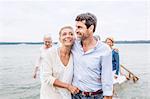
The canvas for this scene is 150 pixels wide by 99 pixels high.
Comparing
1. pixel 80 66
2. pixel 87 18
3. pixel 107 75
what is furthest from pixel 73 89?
pixel 87 18

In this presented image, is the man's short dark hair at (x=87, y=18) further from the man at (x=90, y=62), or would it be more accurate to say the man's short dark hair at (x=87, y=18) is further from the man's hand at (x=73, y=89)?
the man's hand at (x=73, y=89)

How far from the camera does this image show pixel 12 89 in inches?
539

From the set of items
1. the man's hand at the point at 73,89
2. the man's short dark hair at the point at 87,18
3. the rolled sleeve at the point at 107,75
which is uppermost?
the man's short dark hair at the point at 87,18

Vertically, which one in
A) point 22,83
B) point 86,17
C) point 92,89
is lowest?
point 22,83

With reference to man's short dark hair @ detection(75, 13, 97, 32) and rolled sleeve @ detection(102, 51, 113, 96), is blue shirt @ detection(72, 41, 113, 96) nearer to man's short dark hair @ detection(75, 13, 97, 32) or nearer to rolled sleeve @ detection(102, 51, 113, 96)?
rolled sleeve @ detection(102, 51, 113, 96)

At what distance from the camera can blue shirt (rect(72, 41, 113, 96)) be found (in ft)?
11.8

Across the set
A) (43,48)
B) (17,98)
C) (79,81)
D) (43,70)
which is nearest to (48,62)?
(43,70)

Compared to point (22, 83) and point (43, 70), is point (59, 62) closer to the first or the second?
point (43, 70)

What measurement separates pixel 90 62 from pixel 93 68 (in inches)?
2.7

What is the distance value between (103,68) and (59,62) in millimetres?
455

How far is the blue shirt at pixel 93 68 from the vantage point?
361 centimetres

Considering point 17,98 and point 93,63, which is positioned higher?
→ point 93,63

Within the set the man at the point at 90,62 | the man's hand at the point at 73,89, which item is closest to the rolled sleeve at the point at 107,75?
the man at the point at 90,62

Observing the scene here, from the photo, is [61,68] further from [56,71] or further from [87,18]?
[87,18]
